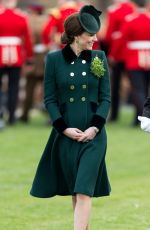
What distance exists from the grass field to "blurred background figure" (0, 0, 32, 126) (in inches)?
33.6

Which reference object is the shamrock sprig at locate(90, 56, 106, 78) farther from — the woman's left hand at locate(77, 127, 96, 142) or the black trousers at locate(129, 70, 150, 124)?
the black trousers at locate(129, 70, 150, 124)

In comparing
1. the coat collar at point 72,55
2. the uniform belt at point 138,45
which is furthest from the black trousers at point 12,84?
the coat collar at point 72,55

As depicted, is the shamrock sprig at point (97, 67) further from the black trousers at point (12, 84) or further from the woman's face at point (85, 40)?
the black trousers at point (12, 84)

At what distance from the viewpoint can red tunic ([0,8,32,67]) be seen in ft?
53.6

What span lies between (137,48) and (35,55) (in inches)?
68.4

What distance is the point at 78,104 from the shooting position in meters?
7.50

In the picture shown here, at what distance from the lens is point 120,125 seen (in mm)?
17891

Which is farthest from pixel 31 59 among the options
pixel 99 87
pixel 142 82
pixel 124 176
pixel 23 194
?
pixel 99 87

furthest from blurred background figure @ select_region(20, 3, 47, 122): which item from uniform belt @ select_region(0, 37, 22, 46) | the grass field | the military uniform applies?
the military uniform

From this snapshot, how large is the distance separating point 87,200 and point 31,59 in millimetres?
10053

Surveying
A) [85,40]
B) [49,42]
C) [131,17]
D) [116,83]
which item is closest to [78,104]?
[85,40]

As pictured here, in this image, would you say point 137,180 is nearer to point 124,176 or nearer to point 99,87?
point 124,176

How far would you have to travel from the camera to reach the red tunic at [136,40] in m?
16.4

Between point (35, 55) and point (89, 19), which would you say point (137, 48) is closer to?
point (35, 55)
